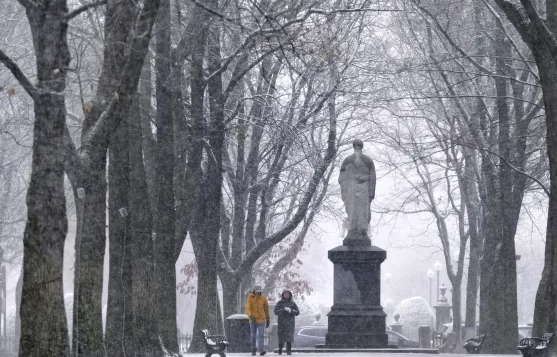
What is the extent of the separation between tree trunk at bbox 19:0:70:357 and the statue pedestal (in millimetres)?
13061

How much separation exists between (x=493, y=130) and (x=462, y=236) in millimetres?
14130

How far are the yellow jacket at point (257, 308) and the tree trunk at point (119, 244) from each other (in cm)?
495

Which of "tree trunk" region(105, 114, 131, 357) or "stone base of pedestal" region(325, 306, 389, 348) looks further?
"stone base of pedestal" region(325, 306, 389, 348)

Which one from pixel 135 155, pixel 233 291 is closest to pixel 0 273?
pixel 233 291

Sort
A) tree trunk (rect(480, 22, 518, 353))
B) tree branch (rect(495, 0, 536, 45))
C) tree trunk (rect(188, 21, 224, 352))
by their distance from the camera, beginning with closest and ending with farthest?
tree branch (rect(495, 0, 536, 45)) < tree trunk (rect(188, 21, 224, 352)) < tree trunk (rect(480, 22, 518, 353))

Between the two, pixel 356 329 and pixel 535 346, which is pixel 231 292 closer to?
pixel 356 329

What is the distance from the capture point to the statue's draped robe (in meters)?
26.5

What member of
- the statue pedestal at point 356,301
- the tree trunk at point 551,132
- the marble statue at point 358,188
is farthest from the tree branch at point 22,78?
the marble statue at point 358,188

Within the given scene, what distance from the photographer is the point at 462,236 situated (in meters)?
43.8

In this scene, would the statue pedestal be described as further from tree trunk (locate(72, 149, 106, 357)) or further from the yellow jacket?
tree trunk (locate(72, 149, 106, 357))

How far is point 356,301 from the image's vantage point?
85.5 feet

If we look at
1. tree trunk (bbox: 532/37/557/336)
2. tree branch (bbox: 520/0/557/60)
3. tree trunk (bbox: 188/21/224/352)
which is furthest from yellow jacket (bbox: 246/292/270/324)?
tree branch (bbox: 520/0/557/60)

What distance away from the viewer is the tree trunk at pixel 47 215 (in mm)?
13102

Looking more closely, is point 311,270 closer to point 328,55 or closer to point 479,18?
point 479,18
